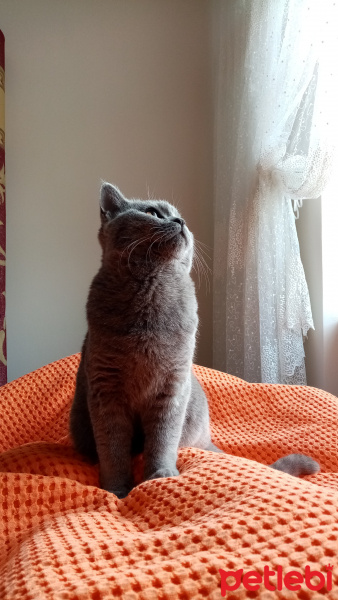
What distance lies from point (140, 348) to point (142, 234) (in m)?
0.23

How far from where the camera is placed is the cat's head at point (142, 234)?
996 millimetres

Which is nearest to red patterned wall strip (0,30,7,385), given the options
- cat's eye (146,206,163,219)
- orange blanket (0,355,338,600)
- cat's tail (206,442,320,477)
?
orange blanket (0,355,338,600)

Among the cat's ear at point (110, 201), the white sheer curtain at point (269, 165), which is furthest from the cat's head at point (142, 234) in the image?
the white sheer curtain at point (269, 165)

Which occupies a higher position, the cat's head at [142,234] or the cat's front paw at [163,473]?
the cat's head at [142,234]

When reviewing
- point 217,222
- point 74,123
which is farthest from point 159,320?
point 74,123

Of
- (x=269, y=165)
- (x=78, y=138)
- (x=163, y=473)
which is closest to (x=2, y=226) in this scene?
(x=78, y=138)

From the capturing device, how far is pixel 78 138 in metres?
2.62

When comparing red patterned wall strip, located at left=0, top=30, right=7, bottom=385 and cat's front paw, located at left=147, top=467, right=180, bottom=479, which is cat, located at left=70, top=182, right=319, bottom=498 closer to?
cat's front paw, located at left=147, top=467, right=180, bottom=479

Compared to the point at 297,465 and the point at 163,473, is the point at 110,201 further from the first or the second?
the point at 297,465

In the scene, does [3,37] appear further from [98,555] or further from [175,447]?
[98,555]

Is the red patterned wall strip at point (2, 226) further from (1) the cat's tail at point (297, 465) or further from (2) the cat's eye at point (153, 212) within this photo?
(1) the cat's tail at point (297, 465)

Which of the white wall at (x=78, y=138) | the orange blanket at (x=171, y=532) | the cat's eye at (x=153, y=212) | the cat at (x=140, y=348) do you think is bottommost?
the orange blanket at (x=171, y=532)

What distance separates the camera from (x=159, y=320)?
100 cm

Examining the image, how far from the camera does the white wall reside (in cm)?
261
